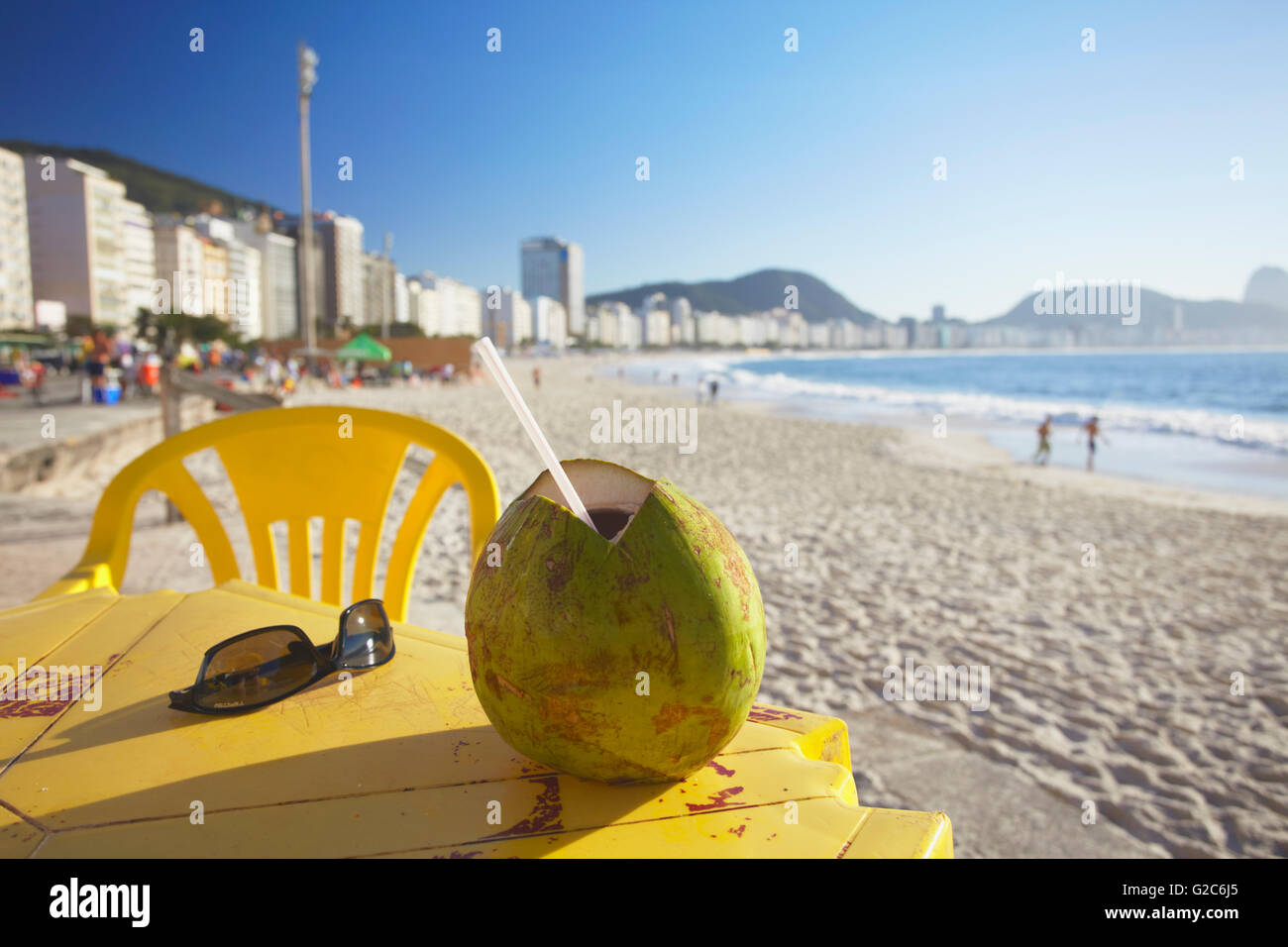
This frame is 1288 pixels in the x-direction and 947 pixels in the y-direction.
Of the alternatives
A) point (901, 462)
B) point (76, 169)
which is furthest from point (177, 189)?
point (901, 462)

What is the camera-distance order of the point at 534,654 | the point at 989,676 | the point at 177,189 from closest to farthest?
the point at 534,654 → the point at 989,676 → the point at 177,189

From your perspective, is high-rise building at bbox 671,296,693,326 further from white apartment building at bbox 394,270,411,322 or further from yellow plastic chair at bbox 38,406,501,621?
yellow plastic chair at bbox 38,406,501,621

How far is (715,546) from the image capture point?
82 cm

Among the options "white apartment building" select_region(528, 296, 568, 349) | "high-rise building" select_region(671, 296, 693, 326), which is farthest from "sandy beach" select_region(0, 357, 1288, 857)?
"high-rise building" select_region(671, 296, 693, 326)

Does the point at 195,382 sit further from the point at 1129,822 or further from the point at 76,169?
the point at 76,169

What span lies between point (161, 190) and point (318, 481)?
503 ft

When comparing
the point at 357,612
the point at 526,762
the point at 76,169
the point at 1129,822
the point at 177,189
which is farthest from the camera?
the point at 177,189

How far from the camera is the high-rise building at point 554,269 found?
260ft

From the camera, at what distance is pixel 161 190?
124 meters

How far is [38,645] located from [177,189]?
6249 inches

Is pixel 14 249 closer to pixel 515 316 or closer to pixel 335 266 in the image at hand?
pixel 335 266

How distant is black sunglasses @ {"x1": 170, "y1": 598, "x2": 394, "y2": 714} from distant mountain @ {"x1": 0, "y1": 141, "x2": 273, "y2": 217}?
126 metres

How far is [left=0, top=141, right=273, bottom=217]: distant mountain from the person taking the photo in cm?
11269

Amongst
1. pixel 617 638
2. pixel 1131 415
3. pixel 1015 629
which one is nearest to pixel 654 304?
pixel 1131 415
